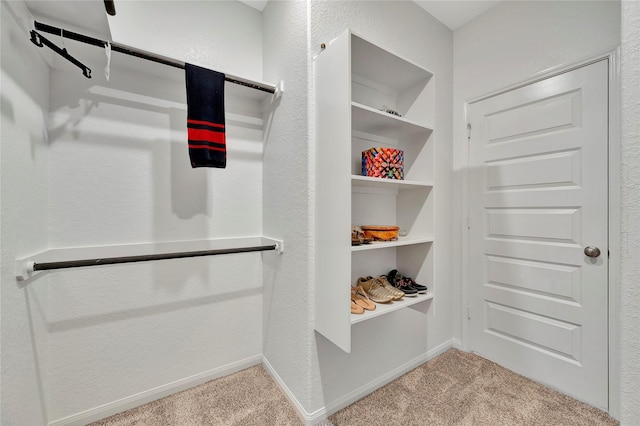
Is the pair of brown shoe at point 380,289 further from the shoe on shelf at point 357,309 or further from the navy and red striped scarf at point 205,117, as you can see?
the navy and red striped scarf at point 205,117

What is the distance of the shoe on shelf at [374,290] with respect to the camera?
1470 mm

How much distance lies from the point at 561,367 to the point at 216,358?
2.28m

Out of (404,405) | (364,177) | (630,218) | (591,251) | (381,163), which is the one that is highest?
(381,163)

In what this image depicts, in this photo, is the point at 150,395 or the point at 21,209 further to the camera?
the point at 150,395

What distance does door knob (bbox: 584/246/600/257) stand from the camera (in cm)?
153

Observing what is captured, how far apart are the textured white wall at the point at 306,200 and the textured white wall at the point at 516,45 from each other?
0.23 m

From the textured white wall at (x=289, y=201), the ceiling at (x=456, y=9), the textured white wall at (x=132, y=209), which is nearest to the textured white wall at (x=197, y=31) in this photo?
the textured white wall at (x=132, y=209)

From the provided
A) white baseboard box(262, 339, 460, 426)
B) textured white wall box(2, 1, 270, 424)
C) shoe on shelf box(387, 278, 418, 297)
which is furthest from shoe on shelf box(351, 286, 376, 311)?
textured white wall box(2, 1, 270, 424)

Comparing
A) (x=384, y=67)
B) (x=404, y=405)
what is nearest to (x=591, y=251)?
(x=404, y=405)

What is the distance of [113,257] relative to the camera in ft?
4.63

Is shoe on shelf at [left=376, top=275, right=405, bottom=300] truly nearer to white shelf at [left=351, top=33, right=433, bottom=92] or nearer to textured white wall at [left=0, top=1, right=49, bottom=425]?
white shelf at [left=351, top=33, right=433, bottom=92]

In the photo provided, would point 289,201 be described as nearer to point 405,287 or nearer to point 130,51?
point 405,287

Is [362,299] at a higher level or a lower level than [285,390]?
higher

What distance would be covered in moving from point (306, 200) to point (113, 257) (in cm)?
111
